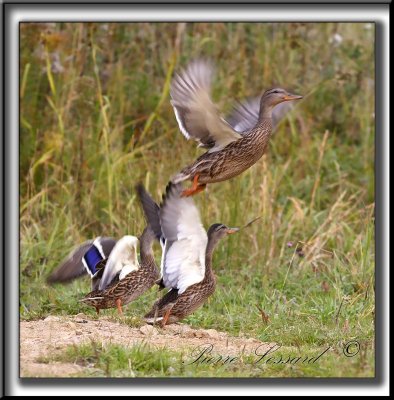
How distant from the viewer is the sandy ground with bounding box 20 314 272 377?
268 inches

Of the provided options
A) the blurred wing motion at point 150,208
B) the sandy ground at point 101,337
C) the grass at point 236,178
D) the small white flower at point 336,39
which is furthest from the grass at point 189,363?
the small white flower at point 336,39

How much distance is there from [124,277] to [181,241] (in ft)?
2.37

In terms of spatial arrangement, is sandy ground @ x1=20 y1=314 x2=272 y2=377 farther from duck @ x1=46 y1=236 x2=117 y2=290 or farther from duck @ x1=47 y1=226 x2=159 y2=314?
duck @ x1=46 y1=236 x2=117 y2=290

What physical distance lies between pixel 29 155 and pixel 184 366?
4428 millimetres

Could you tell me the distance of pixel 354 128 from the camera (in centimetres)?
1174

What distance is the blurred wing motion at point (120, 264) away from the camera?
292 inches

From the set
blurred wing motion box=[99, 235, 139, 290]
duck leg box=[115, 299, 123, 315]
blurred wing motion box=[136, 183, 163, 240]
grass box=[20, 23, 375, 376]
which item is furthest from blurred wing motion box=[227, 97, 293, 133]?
duck leg box=[115, 299, 123, 315]

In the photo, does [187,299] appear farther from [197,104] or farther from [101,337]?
[197,104]

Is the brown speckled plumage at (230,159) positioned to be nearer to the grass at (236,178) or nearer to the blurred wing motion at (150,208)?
the blurred wing motion at (150,208)

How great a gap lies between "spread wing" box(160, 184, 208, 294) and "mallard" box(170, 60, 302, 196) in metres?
0.10

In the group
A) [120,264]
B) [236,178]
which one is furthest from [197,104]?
[236,178]

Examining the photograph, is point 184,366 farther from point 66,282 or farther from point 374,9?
point 374,9

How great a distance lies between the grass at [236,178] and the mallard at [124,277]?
0.54 meters

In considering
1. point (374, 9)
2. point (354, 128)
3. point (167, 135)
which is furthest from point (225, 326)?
point (354, 128)
